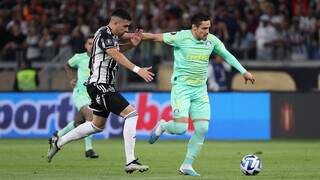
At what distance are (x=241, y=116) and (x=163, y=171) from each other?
11004mm

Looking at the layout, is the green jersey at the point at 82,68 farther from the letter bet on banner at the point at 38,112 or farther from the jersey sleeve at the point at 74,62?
the letter bet on banner at the point at 38,112

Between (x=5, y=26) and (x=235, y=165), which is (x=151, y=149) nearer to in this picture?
(x=235, y=165)

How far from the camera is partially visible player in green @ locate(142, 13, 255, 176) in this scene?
1391cm

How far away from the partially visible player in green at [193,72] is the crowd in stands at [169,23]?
43.2ft

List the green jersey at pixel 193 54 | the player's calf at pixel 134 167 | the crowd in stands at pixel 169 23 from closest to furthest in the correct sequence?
the player's calf at pixel 134 167 → the green jersey at pixel 193 54 → the crowd in stands at pixel 169 23

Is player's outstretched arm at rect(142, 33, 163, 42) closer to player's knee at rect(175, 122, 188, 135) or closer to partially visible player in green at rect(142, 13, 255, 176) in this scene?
partially visible player in green at rect(142, 13, 255, 176)

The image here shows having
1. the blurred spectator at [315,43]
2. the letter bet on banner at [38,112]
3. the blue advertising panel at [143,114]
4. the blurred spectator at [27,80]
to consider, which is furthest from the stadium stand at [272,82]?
the blurred spectator at [27,80]

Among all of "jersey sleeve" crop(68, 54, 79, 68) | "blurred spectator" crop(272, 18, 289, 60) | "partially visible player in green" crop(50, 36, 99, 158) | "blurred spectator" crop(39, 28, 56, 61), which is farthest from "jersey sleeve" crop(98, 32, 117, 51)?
"blurred spectator" crop(39, 28, 56, 61)

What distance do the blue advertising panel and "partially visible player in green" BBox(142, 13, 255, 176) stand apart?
10.8 m

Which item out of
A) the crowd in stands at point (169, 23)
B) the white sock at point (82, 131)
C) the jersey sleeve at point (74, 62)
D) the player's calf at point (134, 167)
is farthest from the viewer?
the crowd in stands at point (169, 23)

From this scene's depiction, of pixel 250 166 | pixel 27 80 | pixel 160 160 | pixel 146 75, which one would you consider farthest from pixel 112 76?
pixel 27 80

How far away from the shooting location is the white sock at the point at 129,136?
44.0 feet

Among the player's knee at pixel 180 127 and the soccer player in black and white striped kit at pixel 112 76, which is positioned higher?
the soccer player in black and white striped kit at pixel 112 76

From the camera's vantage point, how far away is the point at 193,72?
14.1 meters
